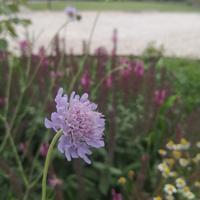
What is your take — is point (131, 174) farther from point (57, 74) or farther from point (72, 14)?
point (72, 14)

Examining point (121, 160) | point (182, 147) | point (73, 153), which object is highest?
point (73, 153)

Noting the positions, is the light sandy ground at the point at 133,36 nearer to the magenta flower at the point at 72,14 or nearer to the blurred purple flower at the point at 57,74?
the blurred purple flower at the point at 57,74

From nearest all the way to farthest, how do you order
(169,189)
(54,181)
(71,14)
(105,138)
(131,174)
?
(54,181), (169,189), (131,174), (105,138), (71,14)

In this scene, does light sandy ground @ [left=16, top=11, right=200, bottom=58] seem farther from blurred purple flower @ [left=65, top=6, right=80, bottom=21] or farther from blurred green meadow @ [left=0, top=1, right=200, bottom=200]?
blurred purple flower @ [left=65, top=6, right=80, bottom=21]

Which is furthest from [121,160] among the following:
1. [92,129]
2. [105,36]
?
[105,36]

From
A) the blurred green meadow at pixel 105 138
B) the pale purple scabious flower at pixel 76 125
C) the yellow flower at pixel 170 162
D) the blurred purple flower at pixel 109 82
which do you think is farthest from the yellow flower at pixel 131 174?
the pale purple scabious flower at pixel 76 125

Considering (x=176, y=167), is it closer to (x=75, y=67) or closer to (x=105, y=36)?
(x=75, y=67)

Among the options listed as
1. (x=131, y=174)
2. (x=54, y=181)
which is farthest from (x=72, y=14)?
(x=54, y=181)
